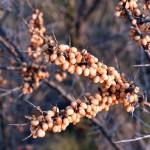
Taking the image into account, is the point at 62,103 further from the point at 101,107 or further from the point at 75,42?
the point at 101,107

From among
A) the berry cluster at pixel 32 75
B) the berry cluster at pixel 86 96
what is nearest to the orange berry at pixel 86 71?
the berry cluster at pixel 86 96

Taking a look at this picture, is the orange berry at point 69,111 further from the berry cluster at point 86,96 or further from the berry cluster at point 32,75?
the berry cluster at point 32,75

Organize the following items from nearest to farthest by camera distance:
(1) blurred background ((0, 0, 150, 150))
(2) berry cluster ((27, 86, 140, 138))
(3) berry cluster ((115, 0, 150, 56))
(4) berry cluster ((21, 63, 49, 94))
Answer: (2) berry cluster ((27, 86, 140, 138)), (3) berry cluster ((115, 0, 150, 56)), (4) berry cluster ((21, 63, 49, 94)), (1) blurred background ((0, 0, 150, 150))

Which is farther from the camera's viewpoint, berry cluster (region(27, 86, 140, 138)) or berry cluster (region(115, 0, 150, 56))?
berry cluster (region(115, 0, 150, 56))

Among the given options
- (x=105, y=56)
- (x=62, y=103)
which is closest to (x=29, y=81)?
(x=62, y=103)

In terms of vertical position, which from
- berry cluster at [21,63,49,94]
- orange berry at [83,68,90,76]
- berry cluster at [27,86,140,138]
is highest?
berry cluster at [21,63,49,94]

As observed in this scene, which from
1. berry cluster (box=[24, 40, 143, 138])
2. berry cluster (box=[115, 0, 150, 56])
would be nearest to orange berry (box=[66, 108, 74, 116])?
berry cluster (box=[24, 40, 143, 138])

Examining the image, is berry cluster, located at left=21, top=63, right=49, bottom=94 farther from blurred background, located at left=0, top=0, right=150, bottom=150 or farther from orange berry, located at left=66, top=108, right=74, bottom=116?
blurred background, located at left=0, top=0, right=150, bottom=150
